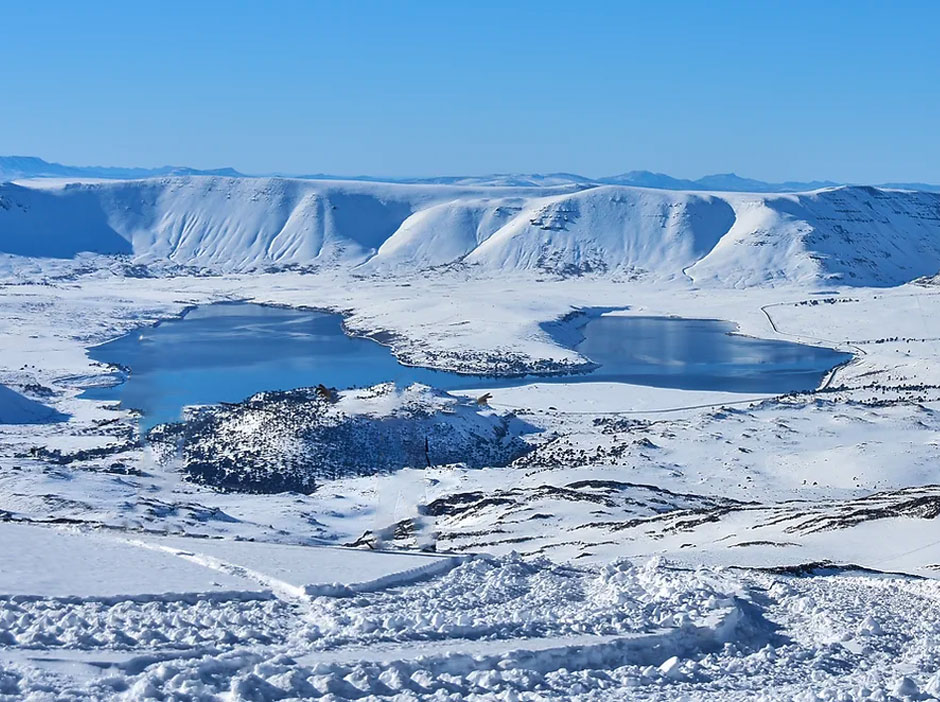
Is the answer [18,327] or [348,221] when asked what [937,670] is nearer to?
[18,327]

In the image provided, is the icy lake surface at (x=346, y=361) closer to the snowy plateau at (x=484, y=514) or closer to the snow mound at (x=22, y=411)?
the snowy plateau at (x=484, y=514)

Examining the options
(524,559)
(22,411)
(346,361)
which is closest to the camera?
(524,559)

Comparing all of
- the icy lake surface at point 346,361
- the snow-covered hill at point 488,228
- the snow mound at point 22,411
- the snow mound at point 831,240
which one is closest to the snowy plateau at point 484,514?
the snow mound at point 22,411

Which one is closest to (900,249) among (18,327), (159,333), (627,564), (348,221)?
(348,221)

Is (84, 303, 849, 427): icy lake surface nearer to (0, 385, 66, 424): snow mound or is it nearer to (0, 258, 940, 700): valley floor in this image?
(0, 258, 940, 700): valley floor

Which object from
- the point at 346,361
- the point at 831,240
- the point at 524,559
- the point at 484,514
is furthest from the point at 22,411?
the point at 831,240

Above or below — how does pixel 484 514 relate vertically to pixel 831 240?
below

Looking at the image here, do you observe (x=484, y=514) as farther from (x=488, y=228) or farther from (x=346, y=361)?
(x=488, y=228)
